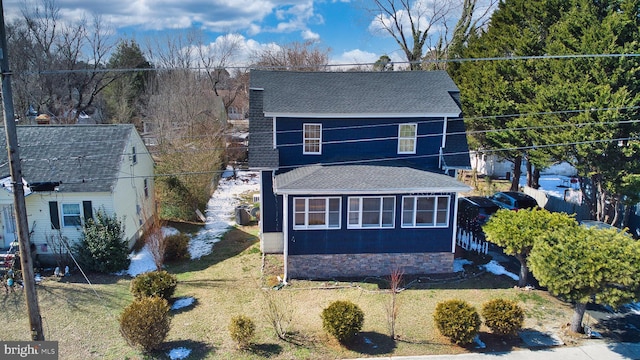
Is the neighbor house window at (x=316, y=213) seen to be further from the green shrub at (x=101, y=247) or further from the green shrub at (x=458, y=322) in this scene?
the green shrub at (x=101, y=247)

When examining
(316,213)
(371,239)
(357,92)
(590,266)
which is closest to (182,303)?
(316,213)

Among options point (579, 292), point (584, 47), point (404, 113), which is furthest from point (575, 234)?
point (584, 47)

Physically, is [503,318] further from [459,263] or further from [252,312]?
[252,312]

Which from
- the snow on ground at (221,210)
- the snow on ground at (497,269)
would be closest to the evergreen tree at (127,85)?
the snow on ground at (221,210)

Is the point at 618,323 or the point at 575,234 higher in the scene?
the point at 575,234

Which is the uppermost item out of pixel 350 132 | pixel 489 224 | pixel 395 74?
pixel 395 74

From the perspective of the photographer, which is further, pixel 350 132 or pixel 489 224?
pixel 350 132

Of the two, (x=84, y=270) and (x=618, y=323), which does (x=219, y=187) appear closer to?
(x=84, y=270)

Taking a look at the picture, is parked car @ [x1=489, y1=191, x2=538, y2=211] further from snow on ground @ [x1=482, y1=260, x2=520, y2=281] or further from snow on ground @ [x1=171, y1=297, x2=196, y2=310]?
snow on ground @ [x1=171, y1=297, x2=196, y2=310]
